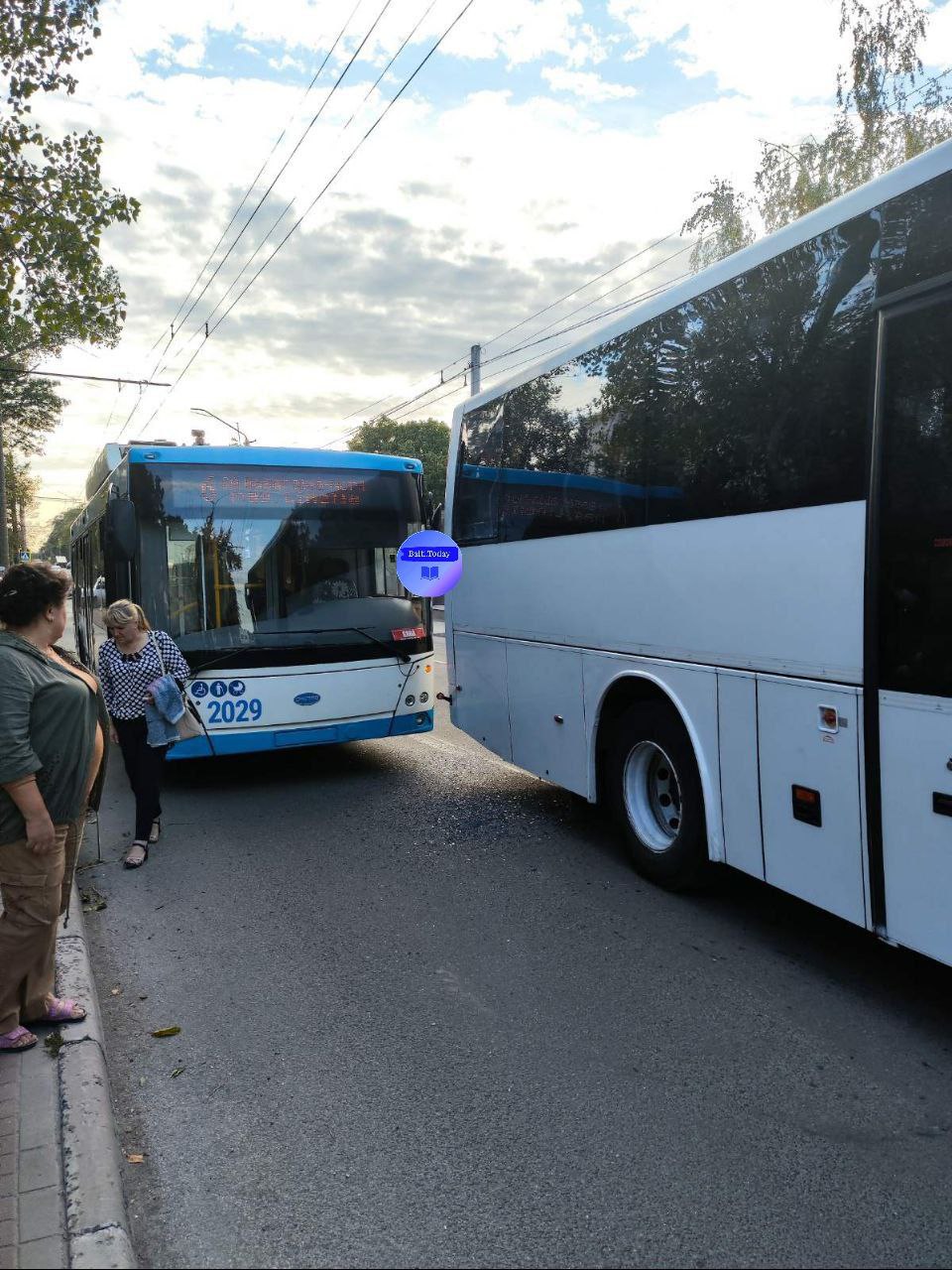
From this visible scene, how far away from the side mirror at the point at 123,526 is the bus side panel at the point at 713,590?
302 centimetres

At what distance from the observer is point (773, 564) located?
4219 mm

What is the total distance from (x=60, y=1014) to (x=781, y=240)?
4578mm

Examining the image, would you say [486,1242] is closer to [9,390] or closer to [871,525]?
[871,525]

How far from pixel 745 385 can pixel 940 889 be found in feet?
7.95

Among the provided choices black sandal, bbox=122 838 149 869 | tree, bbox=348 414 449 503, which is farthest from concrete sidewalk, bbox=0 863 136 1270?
tree, bbox=348 414 449 503

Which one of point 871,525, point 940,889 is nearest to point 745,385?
point 871,525

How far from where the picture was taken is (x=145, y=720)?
20.7ft

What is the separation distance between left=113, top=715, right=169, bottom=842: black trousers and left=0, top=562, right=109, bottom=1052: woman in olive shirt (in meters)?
2.70

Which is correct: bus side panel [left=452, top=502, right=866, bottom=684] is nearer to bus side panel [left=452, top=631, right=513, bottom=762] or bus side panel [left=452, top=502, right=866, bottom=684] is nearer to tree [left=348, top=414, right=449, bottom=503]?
bus side panel [left=452, top=631, right=513, bottom=762]

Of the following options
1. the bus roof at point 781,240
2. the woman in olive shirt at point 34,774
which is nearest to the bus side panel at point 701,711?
the bus roof at point 781,240

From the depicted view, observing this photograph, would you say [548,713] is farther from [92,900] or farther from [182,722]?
[92,900]

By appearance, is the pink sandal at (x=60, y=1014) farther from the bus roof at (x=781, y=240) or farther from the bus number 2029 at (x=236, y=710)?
the bus roof at (x=781, y=240)

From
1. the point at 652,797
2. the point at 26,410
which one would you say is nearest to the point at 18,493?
the point at 26,410

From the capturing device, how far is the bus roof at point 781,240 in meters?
3.48
